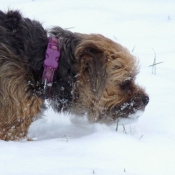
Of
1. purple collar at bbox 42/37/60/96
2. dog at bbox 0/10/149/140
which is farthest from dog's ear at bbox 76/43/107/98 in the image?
purple collar at bbox 42/37/60/96

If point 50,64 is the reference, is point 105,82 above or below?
below

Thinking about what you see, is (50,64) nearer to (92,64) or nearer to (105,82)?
(92,64)

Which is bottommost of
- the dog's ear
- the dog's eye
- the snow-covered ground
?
the snow-covered ground

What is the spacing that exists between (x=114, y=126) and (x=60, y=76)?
717mm

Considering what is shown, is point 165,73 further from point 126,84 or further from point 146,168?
point 146,168

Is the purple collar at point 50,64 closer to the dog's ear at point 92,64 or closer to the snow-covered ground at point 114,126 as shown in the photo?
the dog's ear at point 92,64

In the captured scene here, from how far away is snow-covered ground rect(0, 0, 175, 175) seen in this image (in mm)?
3893

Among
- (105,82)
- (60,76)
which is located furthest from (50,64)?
(105,82)

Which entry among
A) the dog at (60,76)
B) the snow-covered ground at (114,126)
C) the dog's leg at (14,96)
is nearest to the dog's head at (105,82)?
the dog at (60,76)

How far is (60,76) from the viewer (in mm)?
4574

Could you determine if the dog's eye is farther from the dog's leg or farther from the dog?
the dog's leg

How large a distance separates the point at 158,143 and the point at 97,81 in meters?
0.69

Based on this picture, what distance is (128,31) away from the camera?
24.2 ft

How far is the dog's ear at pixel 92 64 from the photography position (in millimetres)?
4617
